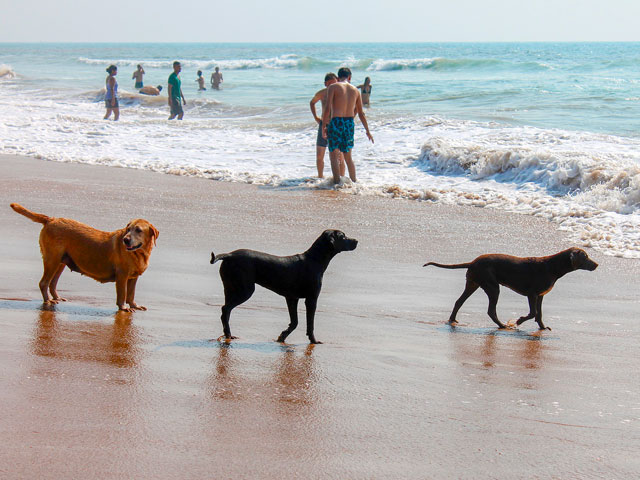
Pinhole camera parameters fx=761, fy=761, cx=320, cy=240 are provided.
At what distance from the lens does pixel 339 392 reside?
4.00 meters

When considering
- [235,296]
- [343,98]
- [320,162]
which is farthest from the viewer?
[320,162]

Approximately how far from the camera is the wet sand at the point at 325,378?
319 cm

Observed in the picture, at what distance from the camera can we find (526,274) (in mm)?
5520

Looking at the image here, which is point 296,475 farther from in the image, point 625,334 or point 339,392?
point 625,334

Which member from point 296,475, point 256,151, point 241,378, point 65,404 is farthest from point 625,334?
point 256,151

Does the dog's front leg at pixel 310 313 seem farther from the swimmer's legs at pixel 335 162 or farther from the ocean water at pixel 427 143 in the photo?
the swimmer's legs at pixel 335 162

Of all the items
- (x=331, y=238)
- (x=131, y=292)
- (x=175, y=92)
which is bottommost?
(x=131, y=292)

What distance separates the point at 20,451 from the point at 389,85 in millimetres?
34329

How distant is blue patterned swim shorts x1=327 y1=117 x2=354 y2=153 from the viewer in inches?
469

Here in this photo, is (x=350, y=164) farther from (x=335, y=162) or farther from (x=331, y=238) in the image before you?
(x=331, y=238)

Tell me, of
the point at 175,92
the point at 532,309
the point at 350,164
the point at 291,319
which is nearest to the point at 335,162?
the point at 350,164

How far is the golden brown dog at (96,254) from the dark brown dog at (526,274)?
2074mm

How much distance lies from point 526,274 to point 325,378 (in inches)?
79.9

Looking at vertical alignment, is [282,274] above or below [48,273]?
above
